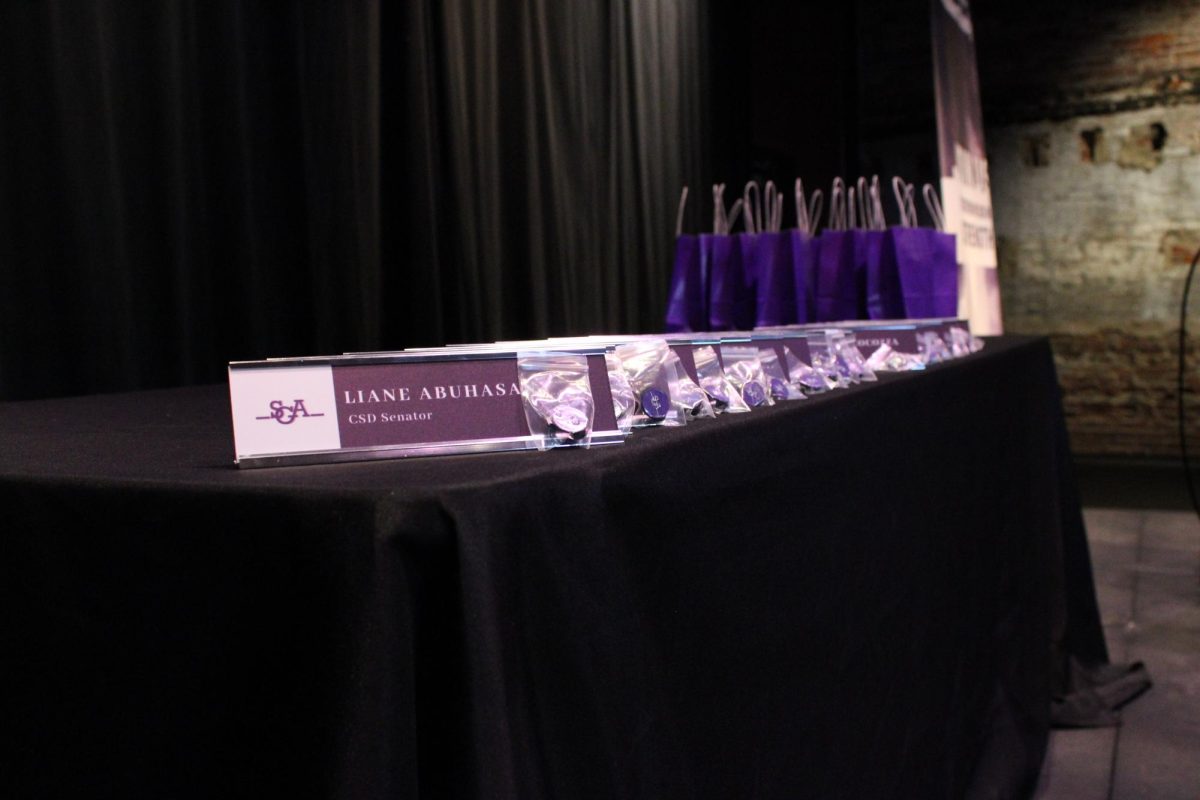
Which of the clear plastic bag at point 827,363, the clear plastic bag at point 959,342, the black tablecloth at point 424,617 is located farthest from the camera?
the clear plastic bag at point 959,342

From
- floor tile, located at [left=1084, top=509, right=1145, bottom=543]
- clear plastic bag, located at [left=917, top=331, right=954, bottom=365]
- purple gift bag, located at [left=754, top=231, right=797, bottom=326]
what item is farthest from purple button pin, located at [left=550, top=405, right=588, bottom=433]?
floor tile, located at [left=1084, top=509, right=1145, bottom=543]

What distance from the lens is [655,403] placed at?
34.4 inches

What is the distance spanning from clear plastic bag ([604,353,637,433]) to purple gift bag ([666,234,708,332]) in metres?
1.71

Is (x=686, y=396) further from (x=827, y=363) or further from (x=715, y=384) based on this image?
(x=827, y=363)

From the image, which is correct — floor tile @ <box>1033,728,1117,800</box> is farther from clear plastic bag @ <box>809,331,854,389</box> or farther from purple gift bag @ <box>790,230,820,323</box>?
clear plastic bag @ <box>809,331,854,389</box>

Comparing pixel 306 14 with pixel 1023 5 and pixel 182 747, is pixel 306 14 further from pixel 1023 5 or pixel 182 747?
pixel 1023 5

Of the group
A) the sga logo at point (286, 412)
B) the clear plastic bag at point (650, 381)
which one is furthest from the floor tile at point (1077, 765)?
the sga logo at point (286, 412)

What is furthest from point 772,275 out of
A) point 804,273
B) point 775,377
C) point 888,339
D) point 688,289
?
point 775,377

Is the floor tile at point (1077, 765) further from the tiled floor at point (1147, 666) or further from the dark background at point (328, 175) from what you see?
the dark background at point (328, 175)

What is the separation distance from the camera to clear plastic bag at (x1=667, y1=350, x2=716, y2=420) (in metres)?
0.92

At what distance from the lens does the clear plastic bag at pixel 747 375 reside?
104 cm

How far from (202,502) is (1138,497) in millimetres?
5501

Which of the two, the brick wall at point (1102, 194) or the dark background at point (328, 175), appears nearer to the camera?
the dark background at point (328, 175)

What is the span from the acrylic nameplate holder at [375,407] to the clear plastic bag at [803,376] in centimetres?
52
